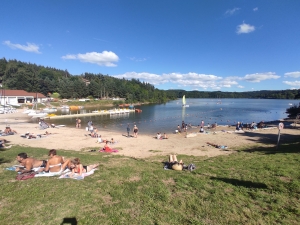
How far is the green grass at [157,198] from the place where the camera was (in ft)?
14.1

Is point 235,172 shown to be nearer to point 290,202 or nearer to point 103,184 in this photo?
point 290,202

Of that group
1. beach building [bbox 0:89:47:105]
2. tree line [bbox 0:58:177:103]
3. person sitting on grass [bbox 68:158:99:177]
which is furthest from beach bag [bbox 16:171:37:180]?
tree line [bbox 0:58:177:103]

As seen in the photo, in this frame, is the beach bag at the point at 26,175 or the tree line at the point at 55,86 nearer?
the beach bag at the point at 26,175

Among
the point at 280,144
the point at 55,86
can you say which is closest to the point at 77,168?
the point at 280,144

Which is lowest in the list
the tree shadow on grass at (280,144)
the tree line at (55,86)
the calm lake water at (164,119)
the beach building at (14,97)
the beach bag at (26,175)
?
the calm lake water at (164,119)

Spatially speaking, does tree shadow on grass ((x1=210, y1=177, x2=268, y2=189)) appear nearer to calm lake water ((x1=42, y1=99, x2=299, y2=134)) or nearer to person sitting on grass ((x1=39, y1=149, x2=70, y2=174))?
person sitting on grass ((x1=39, y1=149, x2=70, y2=174))

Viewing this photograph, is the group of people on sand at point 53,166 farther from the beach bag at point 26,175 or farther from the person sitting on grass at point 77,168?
the beach bag at point 26,175

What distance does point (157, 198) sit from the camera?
5254mm

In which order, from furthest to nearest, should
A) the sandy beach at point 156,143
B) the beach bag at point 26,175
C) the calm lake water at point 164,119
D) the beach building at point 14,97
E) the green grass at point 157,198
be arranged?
1. the beach building at point 14,97
2. the calm lake water at point 164,119
3. the sandy beach at point 156,143
4. the beach bag at point 26,175
5. the green grass at point 157,198

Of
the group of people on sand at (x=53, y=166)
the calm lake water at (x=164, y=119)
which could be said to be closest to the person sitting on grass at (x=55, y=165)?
the group of people on sand at (x=53, y=166)

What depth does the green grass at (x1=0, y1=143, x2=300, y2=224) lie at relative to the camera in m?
4.31

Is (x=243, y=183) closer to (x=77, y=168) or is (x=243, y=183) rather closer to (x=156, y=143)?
(x=77, y=168)

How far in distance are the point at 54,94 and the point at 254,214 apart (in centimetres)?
9883

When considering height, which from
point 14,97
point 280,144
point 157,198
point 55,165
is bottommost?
point 280,144
